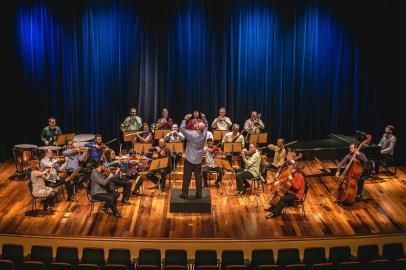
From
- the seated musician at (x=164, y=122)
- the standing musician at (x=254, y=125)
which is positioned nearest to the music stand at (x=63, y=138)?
the seated musician at (x=164, y=122)

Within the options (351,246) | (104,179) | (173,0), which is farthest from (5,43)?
(351,246)

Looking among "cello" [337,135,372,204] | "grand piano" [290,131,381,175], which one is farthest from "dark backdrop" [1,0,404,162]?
"cello" [337,135,372,204]

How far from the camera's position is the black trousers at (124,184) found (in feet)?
35.8

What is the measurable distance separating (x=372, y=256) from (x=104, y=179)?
15.5ft

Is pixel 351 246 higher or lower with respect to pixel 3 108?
lower

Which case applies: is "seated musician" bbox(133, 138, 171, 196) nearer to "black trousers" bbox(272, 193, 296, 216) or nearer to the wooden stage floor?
the wooden stage floor

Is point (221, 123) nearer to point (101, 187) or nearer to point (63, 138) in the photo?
point (63, 138)

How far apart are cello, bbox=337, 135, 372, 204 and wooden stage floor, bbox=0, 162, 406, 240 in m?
0.21

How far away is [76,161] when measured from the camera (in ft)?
37.8

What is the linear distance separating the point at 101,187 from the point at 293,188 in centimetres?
344

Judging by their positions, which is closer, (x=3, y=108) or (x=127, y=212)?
(x=127, y=212)

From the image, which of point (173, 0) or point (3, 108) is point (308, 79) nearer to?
point (173, 0)

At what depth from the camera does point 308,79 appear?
14453mm

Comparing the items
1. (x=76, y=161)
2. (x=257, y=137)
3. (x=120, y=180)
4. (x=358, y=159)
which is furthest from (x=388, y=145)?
(x=76, y=161)
